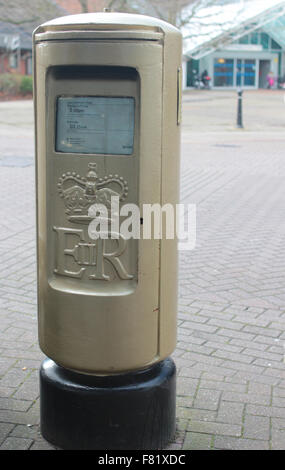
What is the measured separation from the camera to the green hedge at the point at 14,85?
36.0 metres

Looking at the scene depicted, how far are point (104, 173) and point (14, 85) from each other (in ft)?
117

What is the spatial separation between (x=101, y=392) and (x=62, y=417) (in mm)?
258

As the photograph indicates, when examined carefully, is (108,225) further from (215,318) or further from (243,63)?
→ (243,63)

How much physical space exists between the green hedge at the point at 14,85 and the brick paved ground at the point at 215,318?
26.5 m

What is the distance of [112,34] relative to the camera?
8.43 ft

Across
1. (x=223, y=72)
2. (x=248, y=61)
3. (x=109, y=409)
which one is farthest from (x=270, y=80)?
(x=109, y=409)

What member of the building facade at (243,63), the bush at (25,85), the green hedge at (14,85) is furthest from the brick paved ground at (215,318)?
the building facade at (243,63)

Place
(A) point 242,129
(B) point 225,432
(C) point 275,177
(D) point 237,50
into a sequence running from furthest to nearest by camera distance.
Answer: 1. (D) point 237,50
2. (A) point 242,129
3. (C) point 275,177
4. (B) point 225,432

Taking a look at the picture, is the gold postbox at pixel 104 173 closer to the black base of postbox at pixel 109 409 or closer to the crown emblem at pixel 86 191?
the crown emblem at pixel 86 191

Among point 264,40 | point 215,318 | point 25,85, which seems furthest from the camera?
point 264,40

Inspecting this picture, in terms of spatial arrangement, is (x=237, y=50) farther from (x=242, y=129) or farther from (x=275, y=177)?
(x=275, y=177)

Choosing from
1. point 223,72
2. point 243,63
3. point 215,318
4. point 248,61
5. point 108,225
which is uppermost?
point 248,61

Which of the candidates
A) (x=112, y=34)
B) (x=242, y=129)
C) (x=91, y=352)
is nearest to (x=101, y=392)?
(x=91, y=352)

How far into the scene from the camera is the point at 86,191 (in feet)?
8.96
